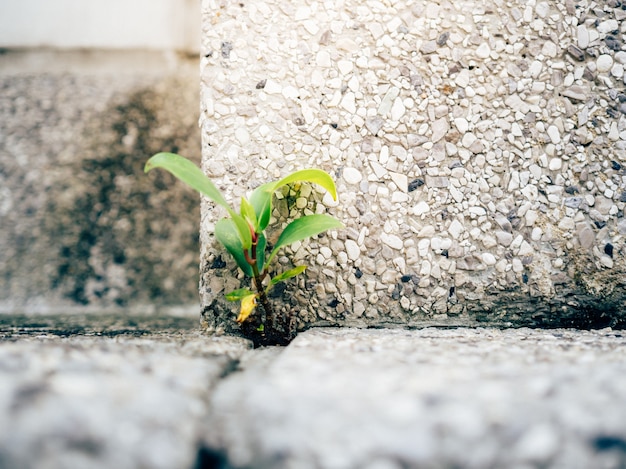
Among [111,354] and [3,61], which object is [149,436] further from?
[3,61]

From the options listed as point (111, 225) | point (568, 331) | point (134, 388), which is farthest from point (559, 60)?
point (111, 225)

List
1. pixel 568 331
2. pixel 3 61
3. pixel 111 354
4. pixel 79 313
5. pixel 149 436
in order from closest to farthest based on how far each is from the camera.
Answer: pixel 149 436
pixel 111 354
pixel 568 331
pixel 79 313
pixel 3 61

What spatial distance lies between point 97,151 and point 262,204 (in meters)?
0.71

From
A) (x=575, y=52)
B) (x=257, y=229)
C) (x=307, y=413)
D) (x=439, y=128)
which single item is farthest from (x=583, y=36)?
(x=307, y=413)

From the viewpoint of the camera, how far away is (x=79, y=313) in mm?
1040

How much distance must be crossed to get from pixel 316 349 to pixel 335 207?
0.27 meters

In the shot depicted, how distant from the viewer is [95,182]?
3.65 feet

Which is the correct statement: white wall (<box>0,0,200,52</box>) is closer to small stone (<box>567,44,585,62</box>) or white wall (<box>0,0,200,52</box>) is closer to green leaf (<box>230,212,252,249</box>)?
green leaf (<box>230,212,252,249</box>)

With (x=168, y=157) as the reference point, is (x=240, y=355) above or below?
below

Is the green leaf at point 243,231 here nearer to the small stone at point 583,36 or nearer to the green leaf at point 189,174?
the green leaf at point 189,174

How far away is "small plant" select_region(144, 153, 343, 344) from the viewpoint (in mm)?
572

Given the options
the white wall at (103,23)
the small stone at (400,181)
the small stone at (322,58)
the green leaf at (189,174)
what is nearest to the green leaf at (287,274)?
the green leaf at (189,174)

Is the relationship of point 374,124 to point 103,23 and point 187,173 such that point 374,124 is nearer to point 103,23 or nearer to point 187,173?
point 187,173

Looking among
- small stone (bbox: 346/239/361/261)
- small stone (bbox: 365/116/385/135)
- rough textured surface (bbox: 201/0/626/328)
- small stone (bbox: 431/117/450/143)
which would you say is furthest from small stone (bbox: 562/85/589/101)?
small stone (bbox: 346/239/361/261)
